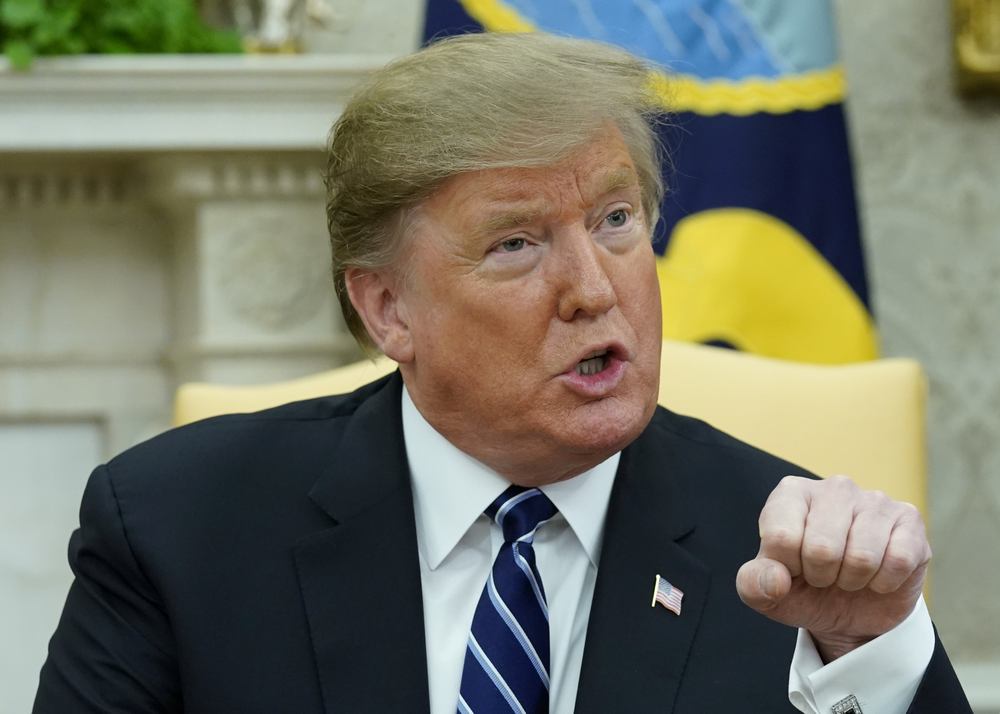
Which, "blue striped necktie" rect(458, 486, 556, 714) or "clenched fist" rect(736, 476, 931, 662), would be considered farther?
"blue striped necktie" rect(458, 486, 556, 714)

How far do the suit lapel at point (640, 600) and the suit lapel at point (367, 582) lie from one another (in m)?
0.18

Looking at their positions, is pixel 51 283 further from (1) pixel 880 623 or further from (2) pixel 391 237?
(1) pixel 880 623

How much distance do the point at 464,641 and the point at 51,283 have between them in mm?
2163

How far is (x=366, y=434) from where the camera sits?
167cm

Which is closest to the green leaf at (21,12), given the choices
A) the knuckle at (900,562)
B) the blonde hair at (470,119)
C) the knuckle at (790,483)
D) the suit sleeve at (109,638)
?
the blonde hair at (470,119)

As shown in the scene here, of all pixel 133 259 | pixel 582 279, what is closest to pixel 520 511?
pixel 582 279

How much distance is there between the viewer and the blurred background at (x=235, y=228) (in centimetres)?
304

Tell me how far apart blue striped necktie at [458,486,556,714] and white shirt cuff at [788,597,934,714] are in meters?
0.29

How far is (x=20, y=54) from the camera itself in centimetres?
293

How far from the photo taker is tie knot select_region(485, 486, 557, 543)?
1.56 m

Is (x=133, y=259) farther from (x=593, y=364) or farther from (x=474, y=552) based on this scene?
(x=593, y=364)

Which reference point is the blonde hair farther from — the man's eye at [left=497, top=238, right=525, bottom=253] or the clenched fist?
the clenched fist

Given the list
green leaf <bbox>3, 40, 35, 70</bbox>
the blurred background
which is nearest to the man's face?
the blurred background

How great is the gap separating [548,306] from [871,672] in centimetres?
47
